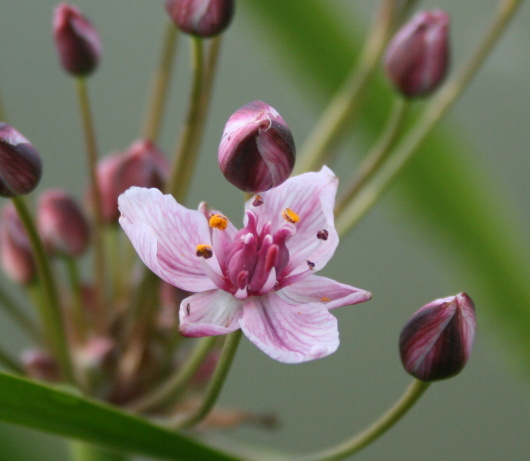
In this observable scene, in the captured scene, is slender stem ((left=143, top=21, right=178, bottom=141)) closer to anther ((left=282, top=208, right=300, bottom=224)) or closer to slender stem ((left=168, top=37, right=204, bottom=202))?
slender stem ((left=168, top=37, right=204, bottom=202))

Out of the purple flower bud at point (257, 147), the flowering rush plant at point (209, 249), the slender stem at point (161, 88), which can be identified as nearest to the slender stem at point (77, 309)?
the flowering rush plant at point (209, 249)

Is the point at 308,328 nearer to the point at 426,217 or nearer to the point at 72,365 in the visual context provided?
the point at 72,365

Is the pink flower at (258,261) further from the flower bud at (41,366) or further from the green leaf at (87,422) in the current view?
the flower bud at (41,366)

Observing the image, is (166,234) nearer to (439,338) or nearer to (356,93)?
(439,338)

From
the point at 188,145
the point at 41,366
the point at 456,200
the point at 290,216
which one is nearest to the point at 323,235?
the point at 290,216

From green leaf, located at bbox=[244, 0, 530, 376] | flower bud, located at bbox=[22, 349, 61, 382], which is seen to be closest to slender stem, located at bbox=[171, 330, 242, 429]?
flower bud, located at bbox=[22, 349, 61, 382]

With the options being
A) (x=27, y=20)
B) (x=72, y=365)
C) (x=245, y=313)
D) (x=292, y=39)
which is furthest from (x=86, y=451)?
(x=27, y=20)
